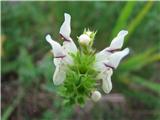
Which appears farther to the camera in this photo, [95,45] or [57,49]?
[95,45]

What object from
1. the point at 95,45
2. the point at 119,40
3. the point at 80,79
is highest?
the point at 95,45

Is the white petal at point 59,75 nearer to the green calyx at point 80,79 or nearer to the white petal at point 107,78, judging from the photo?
the green calyx at point 80,79

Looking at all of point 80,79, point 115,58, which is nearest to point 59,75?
point 80,79

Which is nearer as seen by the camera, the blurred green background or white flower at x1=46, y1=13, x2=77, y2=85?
white flower at x1=46, y1=13, x2=77, y2=85

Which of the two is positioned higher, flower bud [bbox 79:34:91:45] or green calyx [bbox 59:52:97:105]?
flower bud [bbox 79:34:91:45]

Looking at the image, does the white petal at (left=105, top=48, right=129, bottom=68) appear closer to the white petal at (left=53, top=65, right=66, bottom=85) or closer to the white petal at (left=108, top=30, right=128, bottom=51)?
the white petal at (left=108, top=30, right=128, bottom=51)

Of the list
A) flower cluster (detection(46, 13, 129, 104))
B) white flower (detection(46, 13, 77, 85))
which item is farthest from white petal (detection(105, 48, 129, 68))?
white flower (detection(46, 13, 77, 85))

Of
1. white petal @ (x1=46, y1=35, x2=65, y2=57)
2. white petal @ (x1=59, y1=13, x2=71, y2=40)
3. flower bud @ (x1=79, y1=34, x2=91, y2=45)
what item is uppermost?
white petal @ (x1=59, y1=13, x2=71, y2=40)

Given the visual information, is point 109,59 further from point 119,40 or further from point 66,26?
point 66,26
